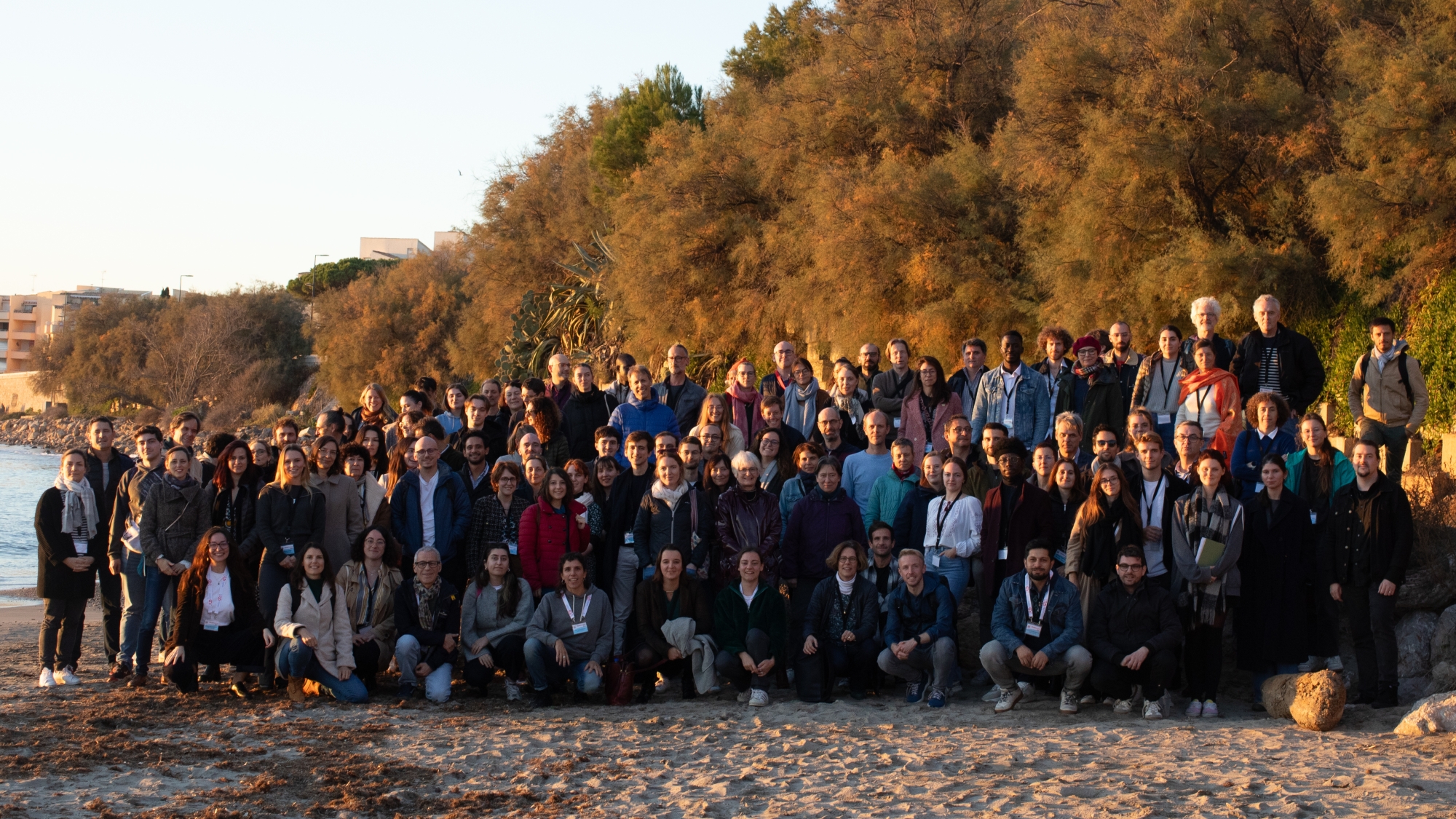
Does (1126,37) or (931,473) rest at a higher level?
(1126,37)

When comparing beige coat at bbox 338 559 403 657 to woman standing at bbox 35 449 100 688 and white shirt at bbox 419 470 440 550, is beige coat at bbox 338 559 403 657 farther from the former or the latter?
woman standing at bbox 35 449 100 688

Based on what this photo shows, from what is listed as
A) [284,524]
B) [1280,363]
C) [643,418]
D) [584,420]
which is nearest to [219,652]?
[284,524]

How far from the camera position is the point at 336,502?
25.5ft

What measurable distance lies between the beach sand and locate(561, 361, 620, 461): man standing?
249 centimetres

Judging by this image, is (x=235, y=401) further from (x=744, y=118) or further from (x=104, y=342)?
(x=744, y=118)

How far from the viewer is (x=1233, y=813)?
5152 mm

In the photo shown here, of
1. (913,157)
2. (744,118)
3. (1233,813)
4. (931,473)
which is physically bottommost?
(1233,813)

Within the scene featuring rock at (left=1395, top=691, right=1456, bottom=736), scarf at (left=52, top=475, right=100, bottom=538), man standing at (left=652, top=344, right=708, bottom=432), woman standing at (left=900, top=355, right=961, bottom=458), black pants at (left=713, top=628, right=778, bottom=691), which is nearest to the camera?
rock at (left=1395, top=691, right=1456, bottom=736)

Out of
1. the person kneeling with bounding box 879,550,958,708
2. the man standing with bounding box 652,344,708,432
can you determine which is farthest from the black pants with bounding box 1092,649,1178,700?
the man standing with bounding box 652,344,708,432

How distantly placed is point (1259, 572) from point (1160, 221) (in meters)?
6.76

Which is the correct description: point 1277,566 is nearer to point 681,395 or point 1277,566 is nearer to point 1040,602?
point 1040,602

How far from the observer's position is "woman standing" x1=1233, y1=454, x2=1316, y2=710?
7090 millimetres

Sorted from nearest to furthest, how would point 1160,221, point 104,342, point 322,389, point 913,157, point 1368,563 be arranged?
point 1368,563
point 1160,221
point 913,157
point 322,389
point 104,342

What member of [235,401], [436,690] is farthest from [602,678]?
[235,401]
